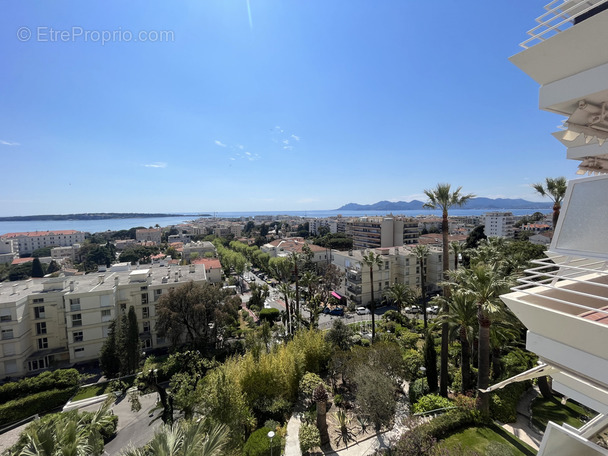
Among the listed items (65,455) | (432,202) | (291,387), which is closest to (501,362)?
(432,202)

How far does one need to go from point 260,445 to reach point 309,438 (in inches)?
88.3

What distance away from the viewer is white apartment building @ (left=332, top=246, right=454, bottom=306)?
137ft

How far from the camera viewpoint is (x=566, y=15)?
4969mm

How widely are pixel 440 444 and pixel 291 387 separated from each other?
27.7 feet

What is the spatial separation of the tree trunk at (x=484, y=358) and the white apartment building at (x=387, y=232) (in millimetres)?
63982

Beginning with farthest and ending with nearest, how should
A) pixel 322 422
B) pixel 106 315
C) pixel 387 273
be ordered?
pixel 387 273
pixel 106 315
pixel 322 422

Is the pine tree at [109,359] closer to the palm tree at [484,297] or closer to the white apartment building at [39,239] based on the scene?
the palm tree at [484,297]

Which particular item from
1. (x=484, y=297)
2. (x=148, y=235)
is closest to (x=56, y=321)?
(x=484, y=297)

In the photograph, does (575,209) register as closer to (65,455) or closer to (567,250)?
(567,250)

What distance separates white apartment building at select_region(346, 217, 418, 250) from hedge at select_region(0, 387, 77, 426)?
68.4 metres

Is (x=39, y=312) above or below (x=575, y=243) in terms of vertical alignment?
below

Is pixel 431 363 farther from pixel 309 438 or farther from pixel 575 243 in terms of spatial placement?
pixel 575 243

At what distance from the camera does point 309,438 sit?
12.6 meters

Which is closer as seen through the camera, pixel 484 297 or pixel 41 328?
pixel 484 297
